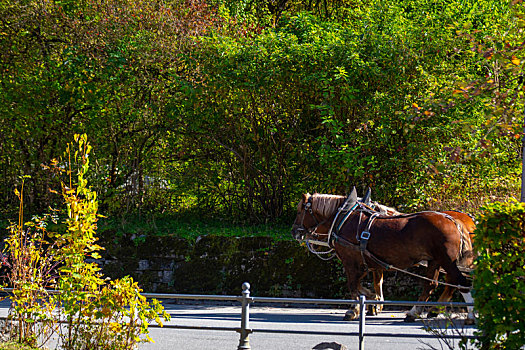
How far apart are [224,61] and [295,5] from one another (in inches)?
341

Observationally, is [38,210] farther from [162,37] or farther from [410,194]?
[410,194]

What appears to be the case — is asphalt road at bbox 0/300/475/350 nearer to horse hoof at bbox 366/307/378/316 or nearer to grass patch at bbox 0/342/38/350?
horse hoof at bbox 366/307/378/316

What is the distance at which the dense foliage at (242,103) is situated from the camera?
40.9 ft

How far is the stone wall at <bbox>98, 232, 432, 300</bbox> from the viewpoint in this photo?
1249 centimetres

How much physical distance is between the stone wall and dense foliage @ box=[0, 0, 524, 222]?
1.80 m

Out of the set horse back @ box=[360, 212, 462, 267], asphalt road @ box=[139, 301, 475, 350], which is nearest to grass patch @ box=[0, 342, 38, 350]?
asphalt road @ box=[139, 301, 475, 350]

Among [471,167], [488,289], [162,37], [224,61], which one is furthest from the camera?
[162,37]

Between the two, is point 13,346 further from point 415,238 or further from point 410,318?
point 415,238

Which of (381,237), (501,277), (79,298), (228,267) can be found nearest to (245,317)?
(79,298)

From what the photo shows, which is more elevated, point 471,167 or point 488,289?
point 471,167

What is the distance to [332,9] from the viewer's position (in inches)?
827

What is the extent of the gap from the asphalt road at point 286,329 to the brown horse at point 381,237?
58 centimetres

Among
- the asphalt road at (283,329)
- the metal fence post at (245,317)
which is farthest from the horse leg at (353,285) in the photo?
the metal fence post at (245,317)

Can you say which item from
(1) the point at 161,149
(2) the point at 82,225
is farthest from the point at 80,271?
(1) the point at 161,149
